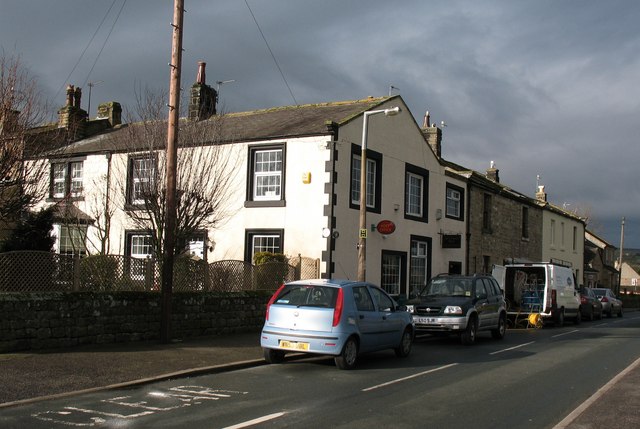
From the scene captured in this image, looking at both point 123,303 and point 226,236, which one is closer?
point 123,303

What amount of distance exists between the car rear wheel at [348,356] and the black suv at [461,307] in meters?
4.85

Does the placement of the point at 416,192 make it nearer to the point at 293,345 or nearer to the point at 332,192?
the point at 332,192

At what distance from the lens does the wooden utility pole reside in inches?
531

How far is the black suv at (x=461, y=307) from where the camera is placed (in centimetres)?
1573

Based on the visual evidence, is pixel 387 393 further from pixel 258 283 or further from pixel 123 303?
pixel 258 283

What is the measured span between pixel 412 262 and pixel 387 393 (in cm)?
1597

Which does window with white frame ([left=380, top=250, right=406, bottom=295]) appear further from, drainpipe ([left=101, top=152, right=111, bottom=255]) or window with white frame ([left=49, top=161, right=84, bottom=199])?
window with white frame ([left=49, top=161, right=84, bottom=199])

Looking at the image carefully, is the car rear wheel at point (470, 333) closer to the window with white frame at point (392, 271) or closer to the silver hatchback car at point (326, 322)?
the silver hatchback car at point (326, 322)

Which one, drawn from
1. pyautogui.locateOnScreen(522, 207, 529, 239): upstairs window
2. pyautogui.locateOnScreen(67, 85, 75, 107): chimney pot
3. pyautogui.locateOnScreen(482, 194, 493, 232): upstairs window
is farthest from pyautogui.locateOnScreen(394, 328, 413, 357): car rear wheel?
pyautogui.locateOnScreen(522, 207, 529, 239): upstairs window

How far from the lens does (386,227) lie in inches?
859

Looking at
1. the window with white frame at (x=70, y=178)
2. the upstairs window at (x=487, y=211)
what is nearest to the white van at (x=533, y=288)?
the upstairs window at (x=487, y=211)

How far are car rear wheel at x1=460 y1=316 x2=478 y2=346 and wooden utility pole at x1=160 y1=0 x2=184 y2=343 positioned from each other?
23.2ft

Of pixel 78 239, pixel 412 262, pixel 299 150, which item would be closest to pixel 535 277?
pixel 412 262

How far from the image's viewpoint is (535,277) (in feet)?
76.2
